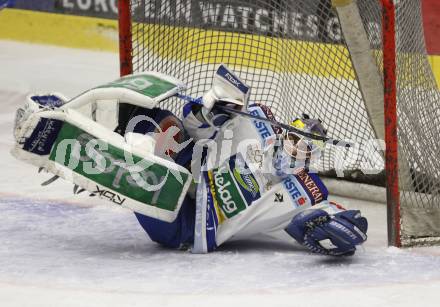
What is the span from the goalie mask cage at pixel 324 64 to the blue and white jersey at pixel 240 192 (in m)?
0.40

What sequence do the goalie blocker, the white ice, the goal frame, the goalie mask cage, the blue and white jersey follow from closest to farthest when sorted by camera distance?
the white ice < the goalie blocker < the goal frame < the blue and white jersey < the goalie mask cage

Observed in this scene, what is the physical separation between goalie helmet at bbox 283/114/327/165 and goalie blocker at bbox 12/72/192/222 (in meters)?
0.38

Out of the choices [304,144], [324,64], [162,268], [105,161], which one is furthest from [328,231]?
[324,64]

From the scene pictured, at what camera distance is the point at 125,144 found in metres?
3.56

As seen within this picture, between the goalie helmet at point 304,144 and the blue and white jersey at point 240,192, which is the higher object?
the goalie helmet at point 304,144

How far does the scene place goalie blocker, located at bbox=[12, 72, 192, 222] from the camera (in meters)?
3.52

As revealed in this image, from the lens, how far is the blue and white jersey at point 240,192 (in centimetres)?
373

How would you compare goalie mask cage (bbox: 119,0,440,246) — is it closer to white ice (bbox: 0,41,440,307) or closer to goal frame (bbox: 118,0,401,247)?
goal frame (bbox: 118,0,401,247)

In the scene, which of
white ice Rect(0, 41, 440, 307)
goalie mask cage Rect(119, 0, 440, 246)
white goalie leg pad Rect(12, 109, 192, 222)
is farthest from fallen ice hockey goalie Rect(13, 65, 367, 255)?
goalie mask cage Rect(119, 0, 440, 246)

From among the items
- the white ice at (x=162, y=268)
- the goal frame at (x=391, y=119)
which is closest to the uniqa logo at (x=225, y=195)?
the white ice at (x=162, y=268)

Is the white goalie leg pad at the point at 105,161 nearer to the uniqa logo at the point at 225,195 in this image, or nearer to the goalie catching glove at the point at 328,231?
the uniqa logo at the point at 225,195

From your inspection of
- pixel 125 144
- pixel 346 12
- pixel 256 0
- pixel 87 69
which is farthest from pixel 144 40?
pixel 87 69

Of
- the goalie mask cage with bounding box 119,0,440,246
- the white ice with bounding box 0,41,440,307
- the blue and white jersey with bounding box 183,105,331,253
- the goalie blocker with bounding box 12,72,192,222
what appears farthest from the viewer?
the goalie mask cage with bounding box 119,0,440,246

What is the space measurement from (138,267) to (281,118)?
54.4 inches
